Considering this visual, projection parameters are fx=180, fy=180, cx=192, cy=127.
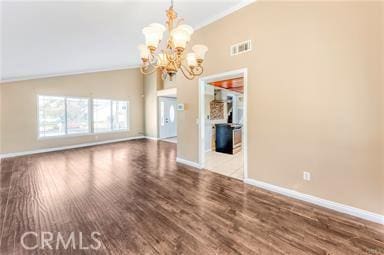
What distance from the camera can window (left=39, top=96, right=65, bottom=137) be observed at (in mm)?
6664

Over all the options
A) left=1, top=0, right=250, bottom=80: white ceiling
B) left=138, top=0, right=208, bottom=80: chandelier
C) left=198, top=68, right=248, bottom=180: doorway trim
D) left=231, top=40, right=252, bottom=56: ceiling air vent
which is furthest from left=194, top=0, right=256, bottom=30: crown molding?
left=138, top=0, right=208, bottom=80: chandelier

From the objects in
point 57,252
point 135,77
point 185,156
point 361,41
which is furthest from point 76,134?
point 361,41

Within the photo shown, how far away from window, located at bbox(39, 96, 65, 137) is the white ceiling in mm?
1977

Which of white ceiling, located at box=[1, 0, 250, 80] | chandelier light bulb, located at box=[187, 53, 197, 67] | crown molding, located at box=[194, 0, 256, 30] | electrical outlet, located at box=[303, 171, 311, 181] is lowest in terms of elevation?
electrical outlet, located at box=[303, 171, 311, 181]

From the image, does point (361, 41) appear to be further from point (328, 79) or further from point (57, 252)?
point (57, 252)

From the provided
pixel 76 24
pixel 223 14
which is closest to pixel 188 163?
pixel 223 14

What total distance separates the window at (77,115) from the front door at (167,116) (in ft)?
11.0

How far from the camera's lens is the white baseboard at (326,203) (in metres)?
2.27

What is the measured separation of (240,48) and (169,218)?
3.24m

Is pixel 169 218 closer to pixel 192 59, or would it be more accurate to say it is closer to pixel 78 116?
pixel 192 59

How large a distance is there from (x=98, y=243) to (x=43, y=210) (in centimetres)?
128

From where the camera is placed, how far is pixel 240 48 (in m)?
3.54

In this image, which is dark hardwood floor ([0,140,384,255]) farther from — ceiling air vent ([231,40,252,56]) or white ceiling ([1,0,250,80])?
white ceiling ([1,0,250,80])

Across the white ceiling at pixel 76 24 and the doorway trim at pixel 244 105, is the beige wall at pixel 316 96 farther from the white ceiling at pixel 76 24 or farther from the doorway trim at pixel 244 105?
the white ceiling at pixel 76 24
